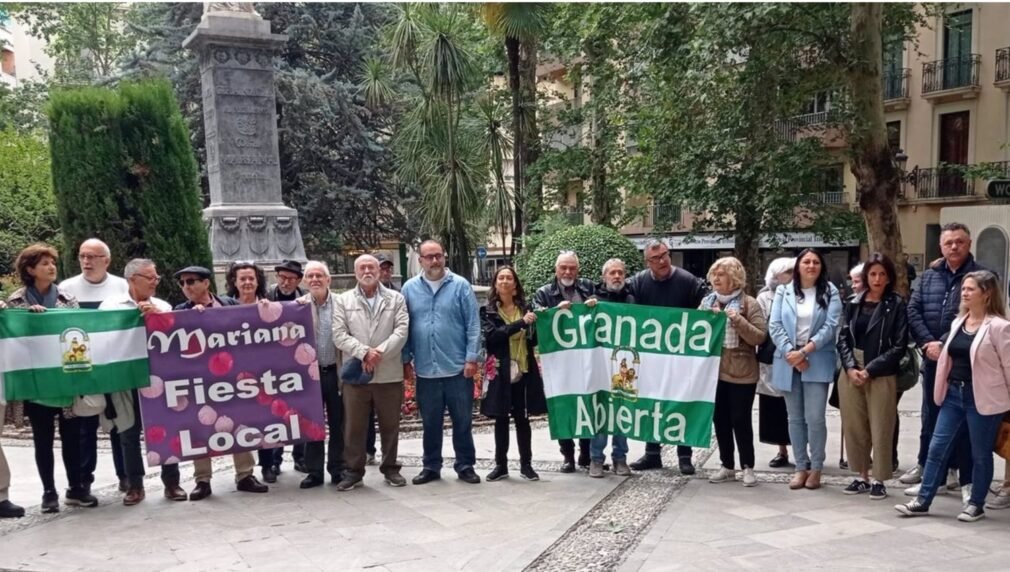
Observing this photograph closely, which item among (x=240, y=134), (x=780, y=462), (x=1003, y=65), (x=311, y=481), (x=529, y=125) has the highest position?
(x=1003, y=65)

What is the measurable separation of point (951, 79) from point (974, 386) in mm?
24195

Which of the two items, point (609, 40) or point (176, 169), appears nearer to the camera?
point (176, 169)

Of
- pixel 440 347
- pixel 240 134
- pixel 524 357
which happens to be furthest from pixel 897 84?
pixel 440 347

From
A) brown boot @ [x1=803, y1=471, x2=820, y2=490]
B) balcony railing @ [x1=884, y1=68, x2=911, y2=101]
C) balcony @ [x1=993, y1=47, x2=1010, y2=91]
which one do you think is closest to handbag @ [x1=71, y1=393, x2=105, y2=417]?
brown boot @ [x1=803, y1=471, x2=820, y2=490]

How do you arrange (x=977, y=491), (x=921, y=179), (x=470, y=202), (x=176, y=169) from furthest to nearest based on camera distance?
(x=921, y=179) → (x=470, y=202) → (x=176, y=169) → (x=977, y=491)

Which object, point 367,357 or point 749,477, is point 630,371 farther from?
point 367,357

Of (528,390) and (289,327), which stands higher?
(289,327)

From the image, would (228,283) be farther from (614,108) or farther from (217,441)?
(614,108)

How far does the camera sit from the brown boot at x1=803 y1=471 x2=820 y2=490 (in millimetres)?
5555

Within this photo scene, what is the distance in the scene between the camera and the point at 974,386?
462 cm

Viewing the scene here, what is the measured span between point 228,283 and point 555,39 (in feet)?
41.1

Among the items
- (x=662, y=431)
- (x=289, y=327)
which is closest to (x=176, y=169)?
(x=289, y=327)

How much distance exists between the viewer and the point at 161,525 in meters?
5.07

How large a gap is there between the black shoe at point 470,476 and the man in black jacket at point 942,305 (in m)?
3.19
